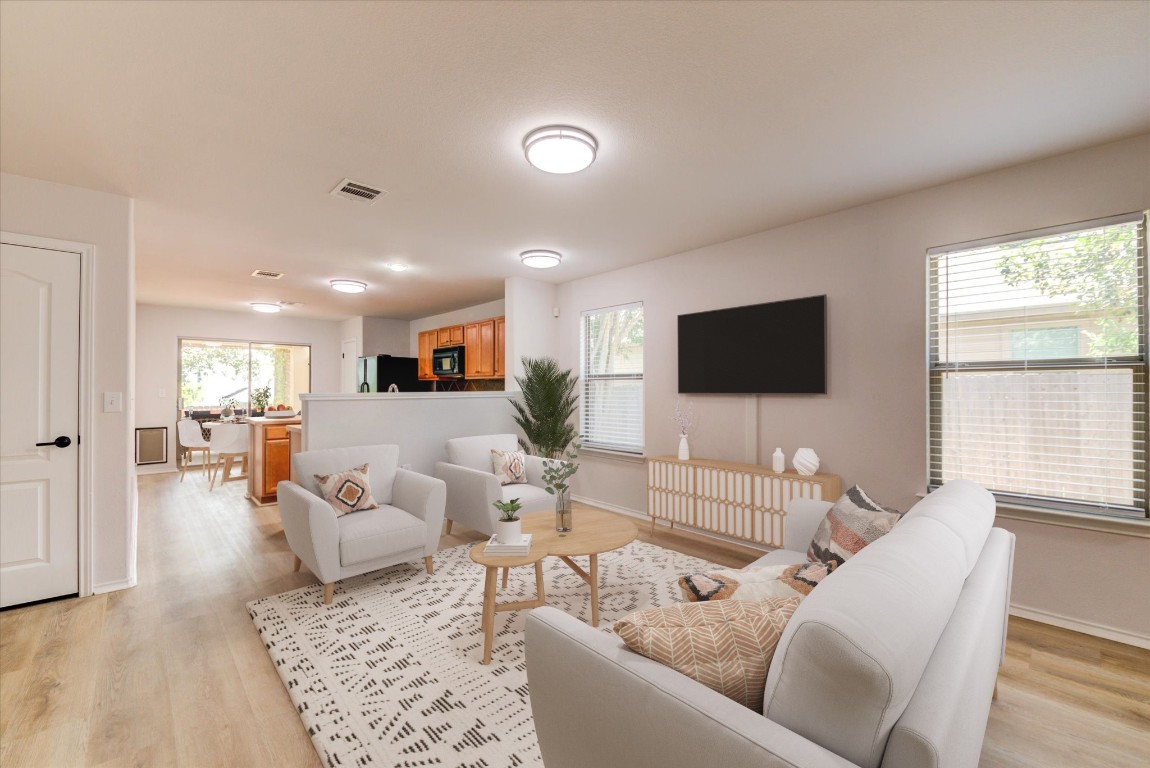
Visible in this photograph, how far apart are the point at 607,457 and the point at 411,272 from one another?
9.56 feet

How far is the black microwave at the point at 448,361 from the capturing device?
6.59 m

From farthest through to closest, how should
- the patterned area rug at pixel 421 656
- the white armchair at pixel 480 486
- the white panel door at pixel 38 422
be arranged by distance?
1. the white armchair at pixel 480 486
2. the white panel door at pixel 38 422
3. the patterned area rug at pixel 421 656

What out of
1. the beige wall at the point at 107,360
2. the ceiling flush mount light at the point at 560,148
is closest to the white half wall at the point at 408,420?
the beige wall at the point at 107,360

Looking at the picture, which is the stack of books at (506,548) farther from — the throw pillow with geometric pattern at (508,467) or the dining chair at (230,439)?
the dining chair at (230,439)

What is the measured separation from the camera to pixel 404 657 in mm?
2314

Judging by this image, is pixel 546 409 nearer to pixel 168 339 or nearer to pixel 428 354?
pixel 428 354

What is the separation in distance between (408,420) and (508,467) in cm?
113

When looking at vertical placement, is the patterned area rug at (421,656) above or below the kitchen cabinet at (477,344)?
below

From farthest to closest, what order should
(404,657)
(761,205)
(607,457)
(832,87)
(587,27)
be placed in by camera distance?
(607,457) → (761,205) → (404,657) → (832,87) → (587,27)

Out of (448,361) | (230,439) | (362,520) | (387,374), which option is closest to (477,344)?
(448,361)

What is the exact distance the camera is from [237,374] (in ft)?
27.1

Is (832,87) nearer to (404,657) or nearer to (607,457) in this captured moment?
(404,657)

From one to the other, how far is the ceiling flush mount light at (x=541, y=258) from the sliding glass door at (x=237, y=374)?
6171mm

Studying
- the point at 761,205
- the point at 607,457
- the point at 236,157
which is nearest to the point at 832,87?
the point at 761,205
